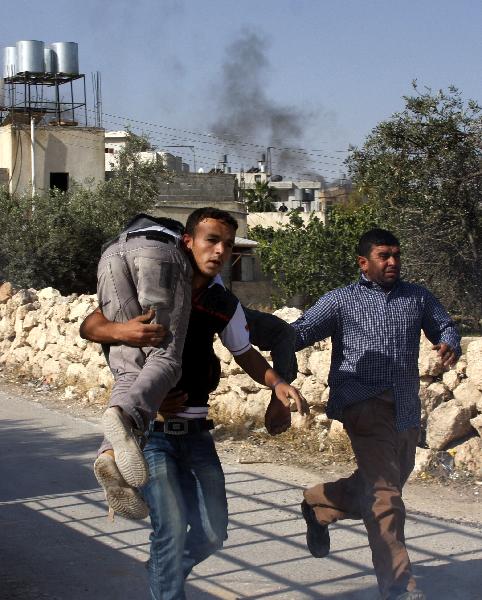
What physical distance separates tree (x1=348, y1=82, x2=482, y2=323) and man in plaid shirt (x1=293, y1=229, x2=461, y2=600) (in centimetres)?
1102

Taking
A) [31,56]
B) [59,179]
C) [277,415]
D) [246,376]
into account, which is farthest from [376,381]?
[59,179]

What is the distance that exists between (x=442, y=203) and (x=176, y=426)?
41.9 feet

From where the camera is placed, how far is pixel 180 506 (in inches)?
145

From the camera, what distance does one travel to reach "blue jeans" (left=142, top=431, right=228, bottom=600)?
3676 mm

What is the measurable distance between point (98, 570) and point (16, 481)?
2434mm

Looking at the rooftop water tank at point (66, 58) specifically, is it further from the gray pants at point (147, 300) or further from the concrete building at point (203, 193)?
the gray pants at point (147, 300)

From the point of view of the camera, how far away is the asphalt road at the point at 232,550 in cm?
496

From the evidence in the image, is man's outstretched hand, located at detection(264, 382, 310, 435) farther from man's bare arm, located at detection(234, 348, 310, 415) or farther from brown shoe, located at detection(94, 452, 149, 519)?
brown shoe, located at detection(94, 452, 149, 519)

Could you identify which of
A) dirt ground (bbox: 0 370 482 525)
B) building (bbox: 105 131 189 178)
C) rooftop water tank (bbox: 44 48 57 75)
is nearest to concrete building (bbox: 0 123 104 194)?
building (bbox: 105 131 189 178)

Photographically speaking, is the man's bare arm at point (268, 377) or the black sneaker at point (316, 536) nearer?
the man's bare arm at point (268, 377)

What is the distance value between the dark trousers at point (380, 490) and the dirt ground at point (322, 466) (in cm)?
180

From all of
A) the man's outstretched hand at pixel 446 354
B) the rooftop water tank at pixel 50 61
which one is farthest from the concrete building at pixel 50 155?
the man's outstretched hand at pixel 446 354

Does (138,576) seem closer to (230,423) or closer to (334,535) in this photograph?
(334,535)

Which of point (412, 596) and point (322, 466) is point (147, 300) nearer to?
point (412, 596)
